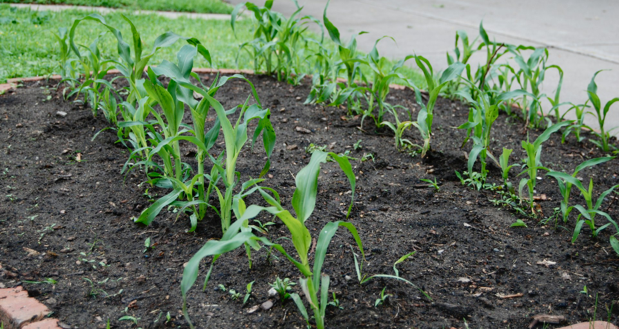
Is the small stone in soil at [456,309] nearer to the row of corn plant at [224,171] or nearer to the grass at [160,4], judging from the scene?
the row of corn plant at [224,171]

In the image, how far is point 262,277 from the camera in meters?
1.71

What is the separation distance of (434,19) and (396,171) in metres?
6.23

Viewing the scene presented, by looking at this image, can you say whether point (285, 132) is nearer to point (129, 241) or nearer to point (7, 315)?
point (129, 241)

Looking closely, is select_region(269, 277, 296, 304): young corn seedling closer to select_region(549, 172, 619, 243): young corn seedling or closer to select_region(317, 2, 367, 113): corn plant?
select_region(549, 172, 619, 243): young corn seedling

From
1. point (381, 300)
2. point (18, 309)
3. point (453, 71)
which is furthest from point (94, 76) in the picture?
point (381, 300)

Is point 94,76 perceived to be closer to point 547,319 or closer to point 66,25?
point 547,319

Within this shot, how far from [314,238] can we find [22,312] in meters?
0.99

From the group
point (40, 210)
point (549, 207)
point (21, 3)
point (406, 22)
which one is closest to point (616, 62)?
point (406, 22)

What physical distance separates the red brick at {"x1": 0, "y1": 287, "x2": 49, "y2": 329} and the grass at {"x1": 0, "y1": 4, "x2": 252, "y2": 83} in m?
2.52

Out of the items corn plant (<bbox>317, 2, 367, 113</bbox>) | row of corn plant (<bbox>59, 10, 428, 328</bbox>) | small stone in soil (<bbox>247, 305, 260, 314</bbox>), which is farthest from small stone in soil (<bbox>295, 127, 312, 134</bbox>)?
small stone in soil (<bbox>247, 305, 260, 314</bbox>)

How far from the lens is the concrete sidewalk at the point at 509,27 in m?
5.08

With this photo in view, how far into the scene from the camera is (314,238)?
1937 millimetres

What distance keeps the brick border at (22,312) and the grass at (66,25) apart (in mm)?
2527

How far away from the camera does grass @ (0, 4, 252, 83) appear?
3930 millimetres
